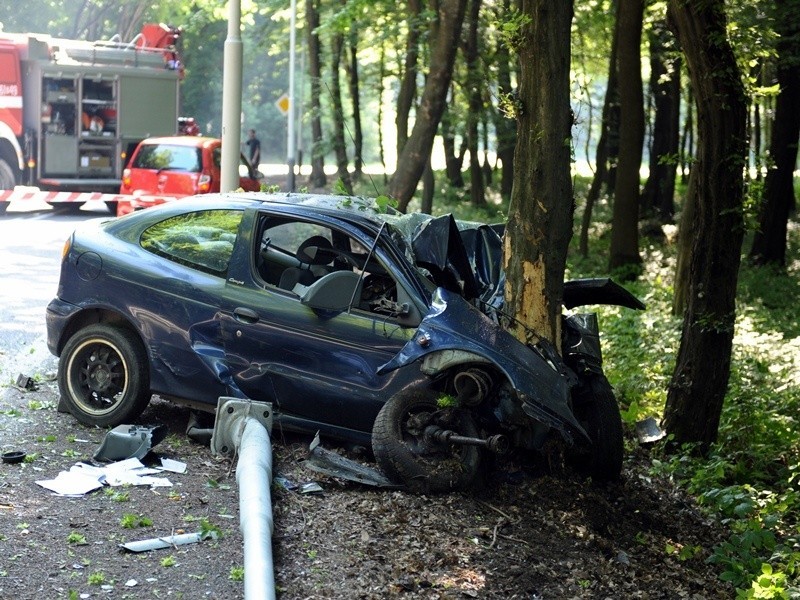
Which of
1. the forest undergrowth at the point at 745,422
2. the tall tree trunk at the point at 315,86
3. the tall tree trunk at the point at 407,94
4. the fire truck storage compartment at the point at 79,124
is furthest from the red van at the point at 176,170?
the forest undergrowth at the point at 745,422

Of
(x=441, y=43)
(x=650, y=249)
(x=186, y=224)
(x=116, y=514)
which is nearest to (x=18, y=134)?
(x=441, y=43)

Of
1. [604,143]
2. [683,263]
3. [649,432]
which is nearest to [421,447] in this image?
[649,432]

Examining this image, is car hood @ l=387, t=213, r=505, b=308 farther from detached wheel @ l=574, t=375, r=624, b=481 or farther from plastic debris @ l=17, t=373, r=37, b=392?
plastic debris @ l=17, t=373, r=37, b=392

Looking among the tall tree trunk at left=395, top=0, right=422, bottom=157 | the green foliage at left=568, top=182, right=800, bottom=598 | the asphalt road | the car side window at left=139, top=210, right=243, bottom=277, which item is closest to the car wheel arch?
the car side window at left=139, top=210, right=243, bottom=277

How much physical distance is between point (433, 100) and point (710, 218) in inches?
302

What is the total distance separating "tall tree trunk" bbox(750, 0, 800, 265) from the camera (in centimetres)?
1944

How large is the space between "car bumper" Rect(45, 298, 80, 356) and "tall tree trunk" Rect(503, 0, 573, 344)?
312cm

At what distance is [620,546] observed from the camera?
273 inches

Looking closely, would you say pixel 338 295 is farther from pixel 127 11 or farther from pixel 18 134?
pixel 127 11

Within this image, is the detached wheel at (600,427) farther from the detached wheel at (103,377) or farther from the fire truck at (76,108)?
the fire truck at (76,108)

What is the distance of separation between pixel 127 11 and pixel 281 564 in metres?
42.1

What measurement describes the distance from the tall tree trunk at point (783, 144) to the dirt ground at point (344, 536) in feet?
44.3

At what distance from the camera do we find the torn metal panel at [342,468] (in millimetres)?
7125

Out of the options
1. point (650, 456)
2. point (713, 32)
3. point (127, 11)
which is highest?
point (127, 11)
